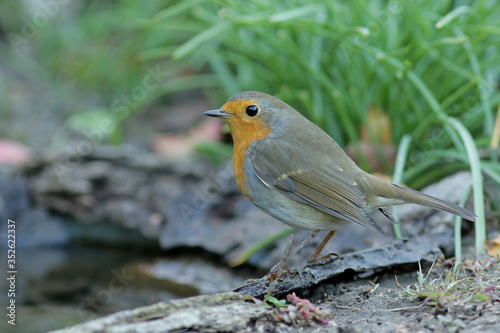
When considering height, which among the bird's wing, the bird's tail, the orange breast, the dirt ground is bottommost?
the dirt ground

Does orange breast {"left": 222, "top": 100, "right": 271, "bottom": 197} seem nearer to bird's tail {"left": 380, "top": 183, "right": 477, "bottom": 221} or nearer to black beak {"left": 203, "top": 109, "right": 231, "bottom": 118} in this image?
black beak {"left": 203, "top": 109, "right": 231, "bottom": 118}

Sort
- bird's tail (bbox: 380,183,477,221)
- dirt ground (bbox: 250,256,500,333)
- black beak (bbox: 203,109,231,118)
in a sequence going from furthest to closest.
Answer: black beak (bbox: 203,109,231,118)
bird's tail (bbox: 380,183,477,221)
dirt ground (bbox: 250,256,500,333)

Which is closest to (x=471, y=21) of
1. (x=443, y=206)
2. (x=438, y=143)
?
(x=438, y=143)

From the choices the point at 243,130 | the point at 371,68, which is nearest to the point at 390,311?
the point at 243,130

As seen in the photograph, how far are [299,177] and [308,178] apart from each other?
5 cm

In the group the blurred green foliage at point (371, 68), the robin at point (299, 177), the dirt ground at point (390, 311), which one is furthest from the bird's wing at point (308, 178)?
the blurred green foliage at point (371, 68)

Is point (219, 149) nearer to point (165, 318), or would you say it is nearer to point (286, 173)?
point (286, 173)

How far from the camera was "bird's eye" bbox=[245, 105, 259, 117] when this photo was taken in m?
3.14

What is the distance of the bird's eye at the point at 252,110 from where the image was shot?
3.14 m

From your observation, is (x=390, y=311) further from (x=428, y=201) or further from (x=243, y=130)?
(x=243, y=130)

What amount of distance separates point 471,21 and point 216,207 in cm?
238

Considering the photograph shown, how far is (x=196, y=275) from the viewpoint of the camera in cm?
411

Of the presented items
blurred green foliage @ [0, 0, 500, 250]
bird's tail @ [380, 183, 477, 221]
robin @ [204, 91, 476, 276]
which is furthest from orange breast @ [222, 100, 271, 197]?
blurred green foliage @ [0, 0, 500, 250]

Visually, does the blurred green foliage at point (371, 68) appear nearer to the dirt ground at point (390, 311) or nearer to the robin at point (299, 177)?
the robin at point (299, 177)
